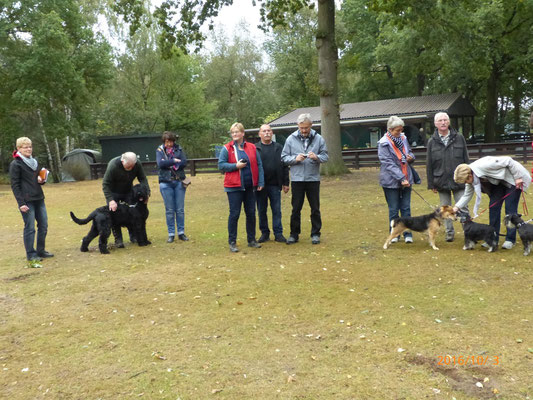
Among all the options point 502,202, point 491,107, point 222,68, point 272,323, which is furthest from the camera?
point 222,68

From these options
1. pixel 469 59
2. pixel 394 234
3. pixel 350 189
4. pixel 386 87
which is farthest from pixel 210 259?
pixel 386 87

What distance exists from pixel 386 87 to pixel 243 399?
3904cm

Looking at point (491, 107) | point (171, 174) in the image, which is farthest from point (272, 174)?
point (491, 107)

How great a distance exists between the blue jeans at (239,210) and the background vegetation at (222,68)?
33.6ft

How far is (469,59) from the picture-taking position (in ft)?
78.1

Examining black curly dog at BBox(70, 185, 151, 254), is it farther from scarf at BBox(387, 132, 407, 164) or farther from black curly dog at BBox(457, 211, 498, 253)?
black curly dog at BBox(457, 211, 498, 253)

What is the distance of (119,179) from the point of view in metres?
7.67

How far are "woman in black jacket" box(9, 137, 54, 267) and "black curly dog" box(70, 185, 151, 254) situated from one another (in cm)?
57

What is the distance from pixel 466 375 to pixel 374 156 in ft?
62.2

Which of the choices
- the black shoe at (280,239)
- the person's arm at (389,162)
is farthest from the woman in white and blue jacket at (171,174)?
the person's arm at (389,162)

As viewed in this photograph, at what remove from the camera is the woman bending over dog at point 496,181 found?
5988 millimetres

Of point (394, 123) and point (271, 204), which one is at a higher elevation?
point (394, 123)
